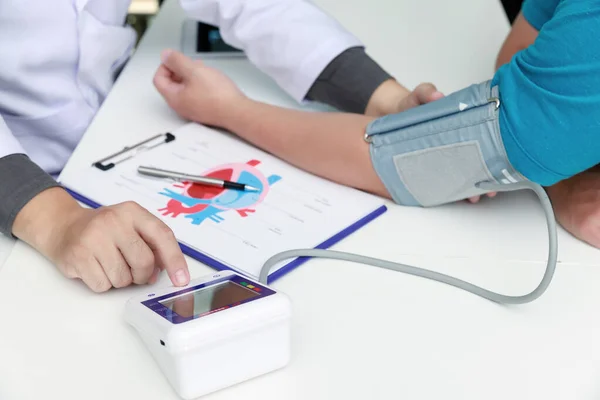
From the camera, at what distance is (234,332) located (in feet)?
1.47

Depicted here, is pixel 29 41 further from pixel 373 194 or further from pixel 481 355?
pixel 481 355

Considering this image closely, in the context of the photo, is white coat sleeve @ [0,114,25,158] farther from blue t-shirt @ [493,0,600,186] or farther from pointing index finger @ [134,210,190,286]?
blue t-shirt @ [493,0,600,186]

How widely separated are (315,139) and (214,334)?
345mm

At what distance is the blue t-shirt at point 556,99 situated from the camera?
0.56 metres

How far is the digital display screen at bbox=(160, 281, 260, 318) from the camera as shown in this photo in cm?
47

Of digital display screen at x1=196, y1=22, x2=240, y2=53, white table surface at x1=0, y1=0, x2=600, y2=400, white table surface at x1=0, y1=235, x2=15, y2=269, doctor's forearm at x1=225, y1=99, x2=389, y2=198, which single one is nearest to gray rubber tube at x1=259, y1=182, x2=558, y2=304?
white table surface at x1=0, y1=0, x2=600, y2=400

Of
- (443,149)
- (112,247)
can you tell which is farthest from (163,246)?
(443,149)

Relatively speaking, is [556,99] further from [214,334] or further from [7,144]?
[7,144]

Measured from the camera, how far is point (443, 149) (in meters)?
0.65

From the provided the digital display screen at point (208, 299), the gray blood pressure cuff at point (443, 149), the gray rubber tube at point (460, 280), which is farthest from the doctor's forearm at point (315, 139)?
the digital display screen at point (208, 299)

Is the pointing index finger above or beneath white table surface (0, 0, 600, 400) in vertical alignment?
above

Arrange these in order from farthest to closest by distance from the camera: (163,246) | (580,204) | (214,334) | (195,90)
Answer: (195,90), (580,204), (163,246), (214,334)

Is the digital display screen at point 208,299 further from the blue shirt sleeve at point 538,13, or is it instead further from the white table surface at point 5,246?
the blue shirt sleeve at point 538,13

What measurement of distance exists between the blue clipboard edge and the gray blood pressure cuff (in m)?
0.04
